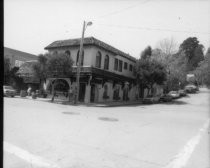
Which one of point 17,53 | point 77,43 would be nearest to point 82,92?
point 77,43

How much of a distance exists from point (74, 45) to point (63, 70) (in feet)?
17.6

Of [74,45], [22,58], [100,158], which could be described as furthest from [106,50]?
[22,58]

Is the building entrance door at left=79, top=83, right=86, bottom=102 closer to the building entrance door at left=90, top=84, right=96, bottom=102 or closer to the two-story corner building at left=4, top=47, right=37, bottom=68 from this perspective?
the building entrance door at left=90, top=84, right=96, bottom=102

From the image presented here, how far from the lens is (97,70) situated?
2461 cm

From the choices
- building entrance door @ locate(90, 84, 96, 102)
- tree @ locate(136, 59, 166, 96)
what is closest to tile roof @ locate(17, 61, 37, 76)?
building entrance door @ locate(90, 84, 96, 102)

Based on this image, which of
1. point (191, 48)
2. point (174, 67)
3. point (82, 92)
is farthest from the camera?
point (191, 48)

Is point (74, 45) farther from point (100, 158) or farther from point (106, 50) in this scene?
point (100, 158)

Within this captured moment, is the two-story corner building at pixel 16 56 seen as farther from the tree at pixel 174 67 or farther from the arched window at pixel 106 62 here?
the tree at pixel 174 67

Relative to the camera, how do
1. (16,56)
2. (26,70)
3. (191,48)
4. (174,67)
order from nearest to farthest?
(26,70)
(174,67)
(16,56)
(191,48)

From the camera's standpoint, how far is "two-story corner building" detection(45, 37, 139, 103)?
81.0ft

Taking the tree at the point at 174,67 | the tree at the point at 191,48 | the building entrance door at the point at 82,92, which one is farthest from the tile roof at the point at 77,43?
the tree at the point at 191,48

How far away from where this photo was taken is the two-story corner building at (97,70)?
24688 millimetres

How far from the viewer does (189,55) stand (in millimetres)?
79438

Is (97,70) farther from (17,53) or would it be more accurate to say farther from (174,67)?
(17,53)
